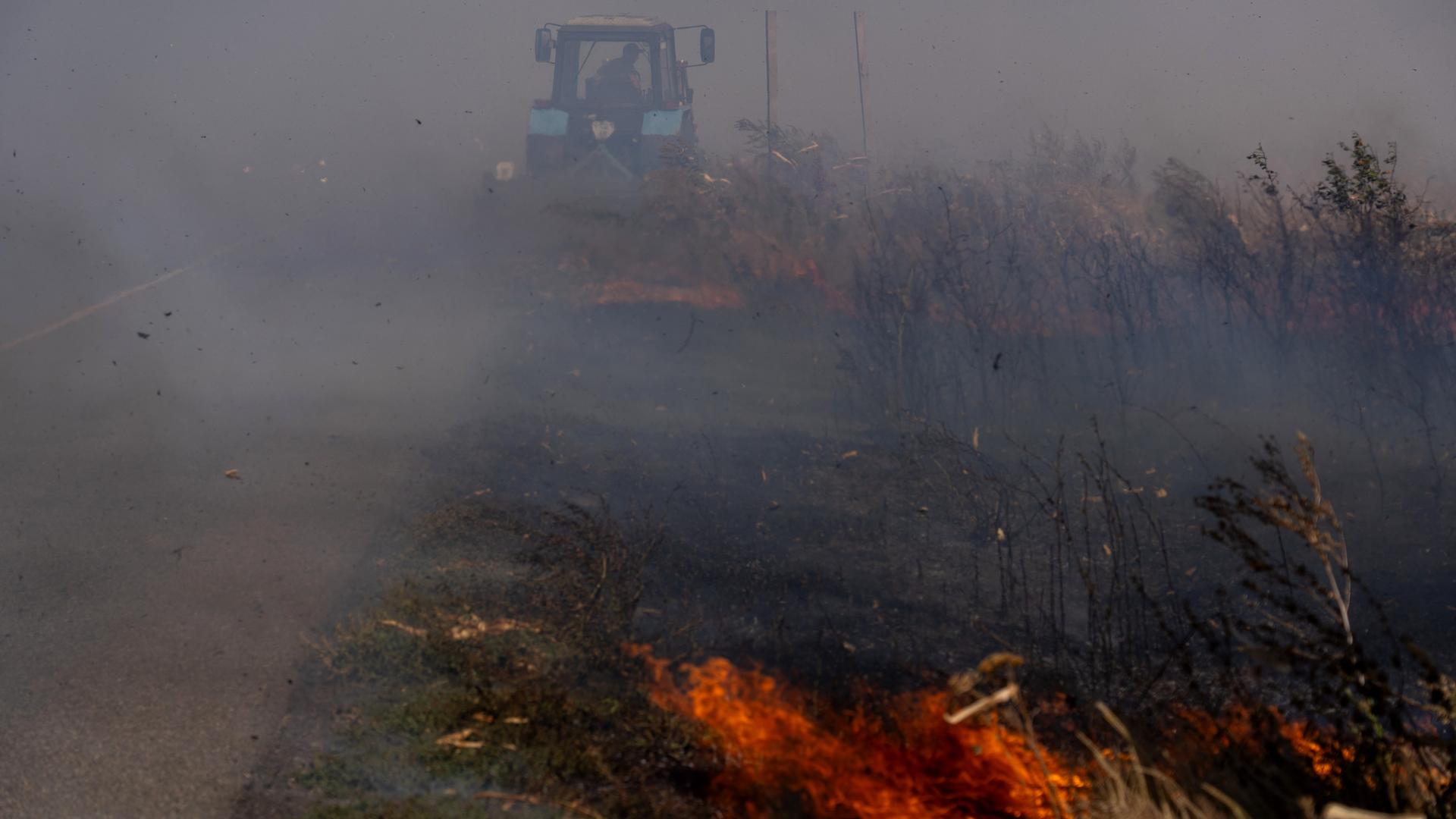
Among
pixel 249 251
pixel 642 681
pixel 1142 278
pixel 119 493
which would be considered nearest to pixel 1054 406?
pixel 1142 278

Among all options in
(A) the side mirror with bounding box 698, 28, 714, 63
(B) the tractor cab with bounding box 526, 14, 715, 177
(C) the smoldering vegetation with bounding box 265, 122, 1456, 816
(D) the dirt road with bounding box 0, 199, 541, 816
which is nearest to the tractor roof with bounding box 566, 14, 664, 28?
(B) the tractor cab with bounding box 526, 14, 715, 177

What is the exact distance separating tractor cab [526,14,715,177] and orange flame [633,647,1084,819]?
15136 millimetres

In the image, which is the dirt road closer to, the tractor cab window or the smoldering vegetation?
the smoldering vegetation

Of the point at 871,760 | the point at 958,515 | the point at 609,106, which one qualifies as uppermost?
the point at 609,106

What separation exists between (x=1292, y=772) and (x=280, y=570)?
5.46 meters

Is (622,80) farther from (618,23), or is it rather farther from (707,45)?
(707,45)

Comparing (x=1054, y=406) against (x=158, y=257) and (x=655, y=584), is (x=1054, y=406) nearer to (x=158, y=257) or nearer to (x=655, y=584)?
(x=655, y=584)

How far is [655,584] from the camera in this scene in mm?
6160

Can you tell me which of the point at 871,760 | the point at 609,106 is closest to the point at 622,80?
the point at 609,106

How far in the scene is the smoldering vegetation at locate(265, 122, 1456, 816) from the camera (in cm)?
403

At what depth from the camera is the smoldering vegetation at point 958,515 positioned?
403 centimetres

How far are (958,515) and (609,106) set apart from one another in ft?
46.0

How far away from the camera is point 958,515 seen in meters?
7.52

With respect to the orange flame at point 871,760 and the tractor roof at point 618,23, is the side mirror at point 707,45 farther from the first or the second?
the orange flame at point 871,760
